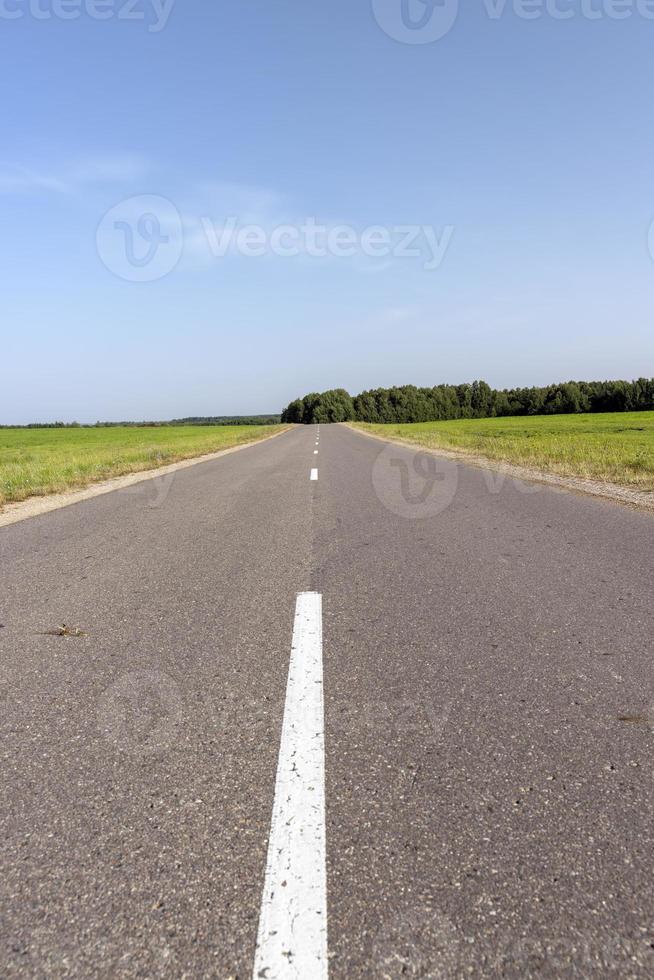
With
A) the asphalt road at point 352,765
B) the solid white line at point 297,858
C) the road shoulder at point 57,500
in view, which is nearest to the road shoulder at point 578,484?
the asphalt road at point 352,765

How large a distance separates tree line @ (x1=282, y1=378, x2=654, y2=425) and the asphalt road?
Result: 88781 millimetres

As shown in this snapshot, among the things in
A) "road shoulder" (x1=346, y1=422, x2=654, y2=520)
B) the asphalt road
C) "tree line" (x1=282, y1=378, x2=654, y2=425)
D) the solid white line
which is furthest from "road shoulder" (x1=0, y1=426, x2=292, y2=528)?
"tree line" (x1=282, y1=378, x2=654, y2=425)

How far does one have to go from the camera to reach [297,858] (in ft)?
5.45

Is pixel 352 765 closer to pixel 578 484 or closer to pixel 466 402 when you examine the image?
pixel 578 484

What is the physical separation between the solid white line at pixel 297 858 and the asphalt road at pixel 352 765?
0.09ft

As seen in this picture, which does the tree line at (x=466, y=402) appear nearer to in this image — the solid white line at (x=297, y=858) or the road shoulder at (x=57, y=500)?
the road shoulder at (x=57, y=500)

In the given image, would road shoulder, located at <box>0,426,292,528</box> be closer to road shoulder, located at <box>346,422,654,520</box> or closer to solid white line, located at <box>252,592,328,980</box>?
solid white line, located at <box>252,592,328,980</box>

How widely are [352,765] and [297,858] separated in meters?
0.50

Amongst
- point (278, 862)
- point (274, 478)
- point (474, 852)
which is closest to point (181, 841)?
point (278, 862)

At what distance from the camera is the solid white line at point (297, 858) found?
1359 millimetres

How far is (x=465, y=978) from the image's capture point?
4.29ft

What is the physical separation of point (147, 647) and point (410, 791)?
191cm

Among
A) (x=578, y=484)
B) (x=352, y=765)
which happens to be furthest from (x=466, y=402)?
(x=352, y=765)

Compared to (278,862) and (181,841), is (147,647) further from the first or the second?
(278,862)
